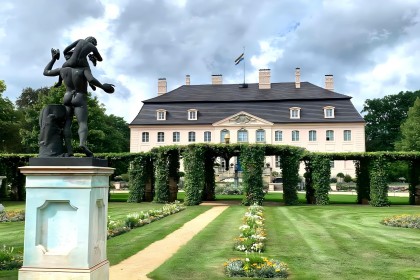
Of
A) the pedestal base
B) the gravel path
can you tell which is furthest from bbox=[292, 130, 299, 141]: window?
the pedestal base

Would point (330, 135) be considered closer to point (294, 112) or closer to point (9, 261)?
point (294, 112)

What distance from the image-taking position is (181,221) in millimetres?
15320

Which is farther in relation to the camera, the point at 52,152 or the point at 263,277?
the point at 263,277

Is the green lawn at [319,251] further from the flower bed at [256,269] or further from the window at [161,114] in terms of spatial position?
the window at [161,114]

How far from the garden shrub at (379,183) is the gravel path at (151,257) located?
13479 millimetres

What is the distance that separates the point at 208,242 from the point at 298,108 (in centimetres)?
4363

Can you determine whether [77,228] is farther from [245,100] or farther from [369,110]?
[369,110]

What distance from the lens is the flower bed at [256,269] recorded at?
24.0ft

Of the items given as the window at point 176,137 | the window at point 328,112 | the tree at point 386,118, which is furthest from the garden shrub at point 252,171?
the tree at point 386,118

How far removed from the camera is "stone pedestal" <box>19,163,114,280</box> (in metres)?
5.08

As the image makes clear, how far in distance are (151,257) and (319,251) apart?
3.88 metres

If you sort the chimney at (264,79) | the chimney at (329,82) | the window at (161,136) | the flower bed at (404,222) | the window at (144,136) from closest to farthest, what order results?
1. the flower bed at (404,222)
2. the window at (161,136)
3. the window at (144,136)
4. the chimney at (264,79)
5. the chimney at (329,82)

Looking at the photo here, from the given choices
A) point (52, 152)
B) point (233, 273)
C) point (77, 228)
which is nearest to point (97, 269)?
point (77, 228)

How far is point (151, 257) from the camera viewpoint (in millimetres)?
8969
